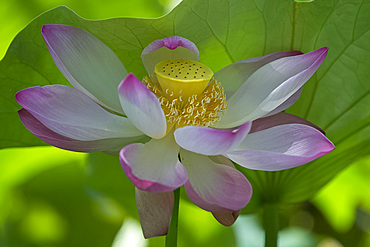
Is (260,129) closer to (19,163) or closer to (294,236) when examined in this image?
(19,163)

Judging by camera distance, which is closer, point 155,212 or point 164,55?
point 155,212

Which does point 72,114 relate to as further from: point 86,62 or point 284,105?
point 284,105

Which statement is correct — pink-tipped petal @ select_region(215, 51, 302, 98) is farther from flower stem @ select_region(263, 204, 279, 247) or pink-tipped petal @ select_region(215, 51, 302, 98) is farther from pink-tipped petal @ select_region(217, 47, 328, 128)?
flower stem @ select_region(263, 204, 279, 247)

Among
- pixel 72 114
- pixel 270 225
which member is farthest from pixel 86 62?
pixel 270 225

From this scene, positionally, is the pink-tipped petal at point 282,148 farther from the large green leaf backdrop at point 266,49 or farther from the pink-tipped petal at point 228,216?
the large green leaf backdrop at point 266,49

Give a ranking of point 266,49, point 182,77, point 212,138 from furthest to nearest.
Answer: point 266,49
point 182,77
point 212,138

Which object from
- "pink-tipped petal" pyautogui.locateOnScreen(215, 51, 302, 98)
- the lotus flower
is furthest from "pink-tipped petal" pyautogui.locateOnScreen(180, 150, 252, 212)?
"pink-tipped petal" pyautogui.locateOnScreen(215, 51, 302, 98)

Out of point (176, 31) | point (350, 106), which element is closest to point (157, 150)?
point (176, 31)
